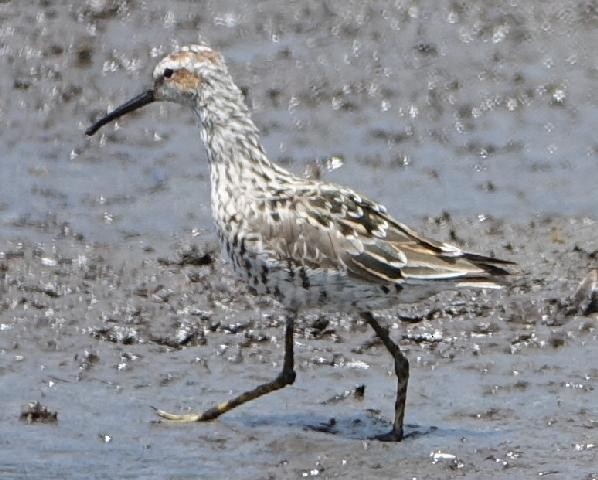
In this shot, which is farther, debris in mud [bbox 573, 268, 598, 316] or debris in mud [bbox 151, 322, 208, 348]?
debris in mud [bbox 573, 268, 598, 316]

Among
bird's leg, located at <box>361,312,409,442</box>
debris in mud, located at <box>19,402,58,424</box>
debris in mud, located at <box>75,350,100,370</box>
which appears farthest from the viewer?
debris in mud, located at <box>75,350,100,370</box>

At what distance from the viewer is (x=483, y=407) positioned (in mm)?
8703

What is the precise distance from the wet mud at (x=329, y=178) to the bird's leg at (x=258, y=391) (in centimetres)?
6

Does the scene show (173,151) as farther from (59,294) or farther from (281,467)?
(281,467)

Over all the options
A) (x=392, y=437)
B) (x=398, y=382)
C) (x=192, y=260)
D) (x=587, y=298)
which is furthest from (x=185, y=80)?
(x=587, y=298)

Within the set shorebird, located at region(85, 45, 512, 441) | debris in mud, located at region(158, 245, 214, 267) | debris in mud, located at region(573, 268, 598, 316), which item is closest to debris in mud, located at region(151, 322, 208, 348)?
debris in mud, located at region(158, 245, 214, 267)

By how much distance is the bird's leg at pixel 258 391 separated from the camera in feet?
27.8

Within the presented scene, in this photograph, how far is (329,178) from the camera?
11.6 metres

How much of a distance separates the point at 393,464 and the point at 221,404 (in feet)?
3.22

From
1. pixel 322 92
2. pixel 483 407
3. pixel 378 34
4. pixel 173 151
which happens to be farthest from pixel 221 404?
pixel 378 34

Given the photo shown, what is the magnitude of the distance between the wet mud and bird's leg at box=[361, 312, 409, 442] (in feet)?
0.20

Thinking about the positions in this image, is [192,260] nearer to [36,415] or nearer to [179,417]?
Answer: [179,417]

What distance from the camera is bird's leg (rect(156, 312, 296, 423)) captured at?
8484mm

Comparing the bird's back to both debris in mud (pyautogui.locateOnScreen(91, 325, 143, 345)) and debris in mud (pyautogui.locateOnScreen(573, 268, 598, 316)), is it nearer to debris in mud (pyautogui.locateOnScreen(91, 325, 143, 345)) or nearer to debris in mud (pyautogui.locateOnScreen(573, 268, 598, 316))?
debris in mud (pyautogui.locateOnScreen(91, 325, 143, 345))
